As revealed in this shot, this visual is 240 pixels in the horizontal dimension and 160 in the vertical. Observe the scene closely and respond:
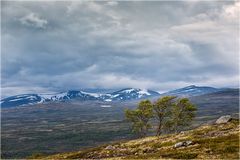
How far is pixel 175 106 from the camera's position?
133 metres

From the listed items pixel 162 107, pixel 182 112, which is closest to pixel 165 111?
pixel 162 107

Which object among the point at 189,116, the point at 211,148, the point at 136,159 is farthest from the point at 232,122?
the point at 136,159

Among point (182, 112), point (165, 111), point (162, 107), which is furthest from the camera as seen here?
point (165, 111)

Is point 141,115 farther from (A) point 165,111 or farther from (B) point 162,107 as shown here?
(B) point 162,107

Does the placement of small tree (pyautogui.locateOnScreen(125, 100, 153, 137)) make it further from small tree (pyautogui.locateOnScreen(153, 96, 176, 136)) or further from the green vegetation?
small tree (pyautogui.locateOnScreen(153, 96, 176, 136))

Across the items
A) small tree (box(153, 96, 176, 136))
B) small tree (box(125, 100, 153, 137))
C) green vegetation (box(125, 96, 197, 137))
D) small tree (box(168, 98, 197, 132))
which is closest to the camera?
small tree (box(153, 96, 176, 136))

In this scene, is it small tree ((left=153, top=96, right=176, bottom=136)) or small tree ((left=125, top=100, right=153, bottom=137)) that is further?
small tree ((left=125, top=100, right=153, bottom=137))

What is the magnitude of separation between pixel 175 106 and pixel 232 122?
26.1 meters

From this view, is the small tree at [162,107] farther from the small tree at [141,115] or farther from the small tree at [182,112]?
the small tree at [141,115]

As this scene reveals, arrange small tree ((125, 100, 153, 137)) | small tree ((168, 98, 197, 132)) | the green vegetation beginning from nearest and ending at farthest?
1. the green vegetation
2. small tree ((168, 98, 197, 132))
3. small tree ((125, 100, 153, 137))

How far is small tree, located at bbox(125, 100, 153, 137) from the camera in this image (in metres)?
134

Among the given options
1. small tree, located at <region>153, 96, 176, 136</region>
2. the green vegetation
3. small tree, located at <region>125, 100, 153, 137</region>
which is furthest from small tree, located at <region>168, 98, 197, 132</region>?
small tree, located at <region>125, 100, 153, 137</region>

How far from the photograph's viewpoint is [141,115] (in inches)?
5413

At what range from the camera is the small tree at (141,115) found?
134 m
